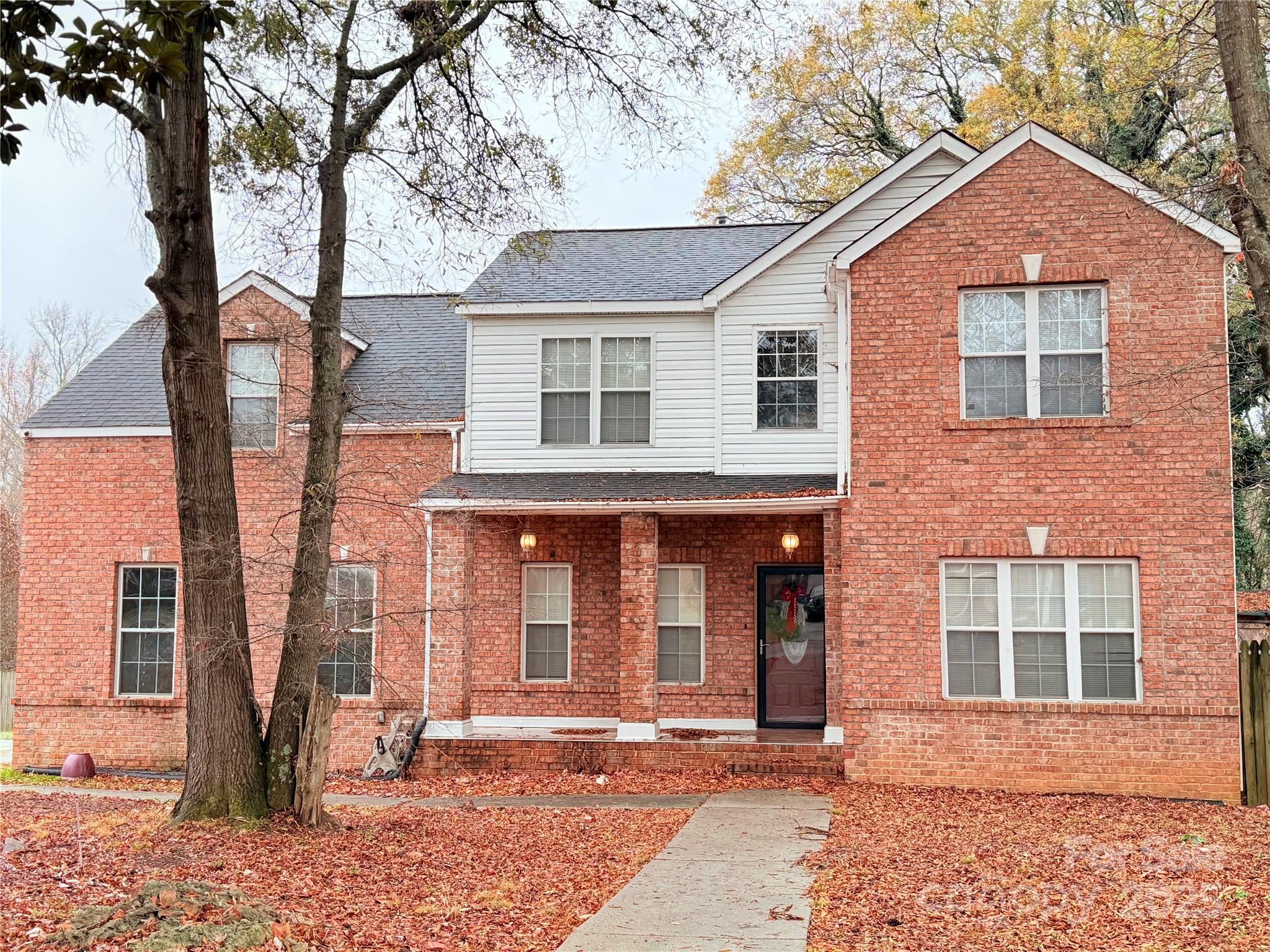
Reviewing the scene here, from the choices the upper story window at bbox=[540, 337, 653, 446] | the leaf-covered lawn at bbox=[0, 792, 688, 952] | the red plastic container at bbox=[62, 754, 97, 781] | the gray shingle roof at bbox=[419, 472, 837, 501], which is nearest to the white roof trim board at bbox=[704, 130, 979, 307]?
the upper story window at bbox=[540, 337, 653, 446]

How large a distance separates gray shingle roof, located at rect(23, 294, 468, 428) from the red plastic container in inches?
181

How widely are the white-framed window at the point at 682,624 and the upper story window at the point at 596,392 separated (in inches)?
78.0

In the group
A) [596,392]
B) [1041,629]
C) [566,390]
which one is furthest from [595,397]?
[1041,629]

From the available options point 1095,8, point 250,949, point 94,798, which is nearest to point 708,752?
point 94,798

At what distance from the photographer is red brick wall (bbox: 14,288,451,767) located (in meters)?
15.6

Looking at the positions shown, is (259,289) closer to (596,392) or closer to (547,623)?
(596,392)

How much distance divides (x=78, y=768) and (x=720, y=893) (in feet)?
36.8

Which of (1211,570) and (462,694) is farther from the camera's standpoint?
(462,694)

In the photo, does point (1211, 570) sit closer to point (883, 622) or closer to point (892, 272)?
point (883, 622)

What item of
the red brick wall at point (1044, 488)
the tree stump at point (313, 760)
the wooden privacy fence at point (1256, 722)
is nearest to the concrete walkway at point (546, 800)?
the red brick wall at point (1044, 488)

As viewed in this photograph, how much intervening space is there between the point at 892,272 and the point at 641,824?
6.65 metres

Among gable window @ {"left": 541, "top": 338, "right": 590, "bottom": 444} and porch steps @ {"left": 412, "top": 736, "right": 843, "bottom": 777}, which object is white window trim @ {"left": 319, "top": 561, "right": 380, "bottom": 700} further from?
gable window @ {"left": 541, "top": 338, "right": 590, "bottom": 444}

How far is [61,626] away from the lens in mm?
16062

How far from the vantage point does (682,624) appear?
15.6 m
